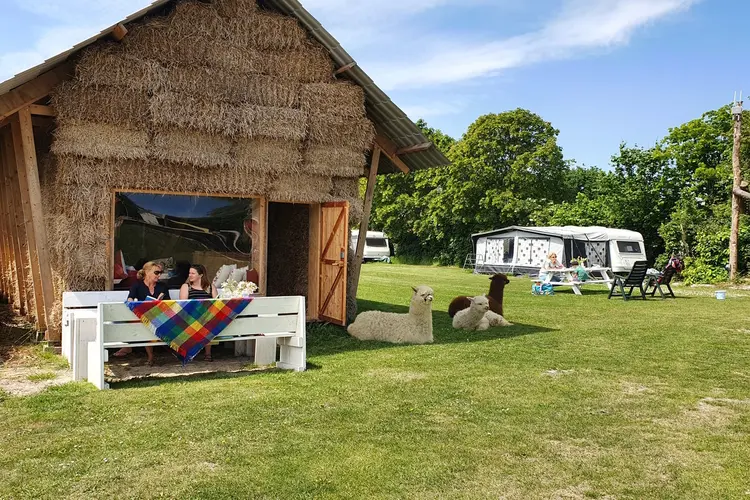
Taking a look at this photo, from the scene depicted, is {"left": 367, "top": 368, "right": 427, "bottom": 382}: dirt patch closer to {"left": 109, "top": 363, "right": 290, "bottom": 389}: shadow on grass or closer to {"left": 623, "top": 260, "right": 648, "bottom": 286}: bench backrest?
{"left": 109, "top": 363, "right": 290, "bottom": 389}: shadow on grass

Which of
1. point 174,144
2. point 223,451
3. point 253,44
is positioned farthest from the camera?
point 253,44

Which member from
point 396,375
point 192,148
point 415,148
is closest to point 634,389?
point 396,375

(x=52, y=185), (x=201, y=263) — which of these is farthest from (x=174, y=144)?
(x=201, y=263)

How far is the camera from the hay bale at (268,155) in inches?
394

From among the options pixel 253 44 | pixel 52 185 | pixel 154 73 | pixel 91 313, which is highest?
pixel 253 44

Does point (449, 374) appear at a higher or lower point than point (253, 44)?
lower

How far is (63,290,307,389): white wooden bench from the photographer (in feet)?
22.1

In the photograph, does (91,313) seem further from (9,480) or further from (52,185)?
(9,480)

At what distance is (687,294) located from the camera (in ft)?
62.3

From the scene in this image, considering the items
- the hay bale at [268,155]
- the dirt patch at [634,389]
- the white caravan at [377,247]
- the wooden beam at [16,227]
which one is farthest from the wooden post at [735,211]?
the white caravan at [377,247]

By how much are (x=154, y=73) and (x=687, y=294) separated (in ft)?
51.9

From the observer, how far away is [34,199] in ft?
28.4

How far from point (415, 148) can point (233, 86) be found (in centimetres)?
344

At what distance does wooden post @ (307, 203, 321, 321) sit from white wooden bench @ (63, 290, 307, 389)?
2856mm
